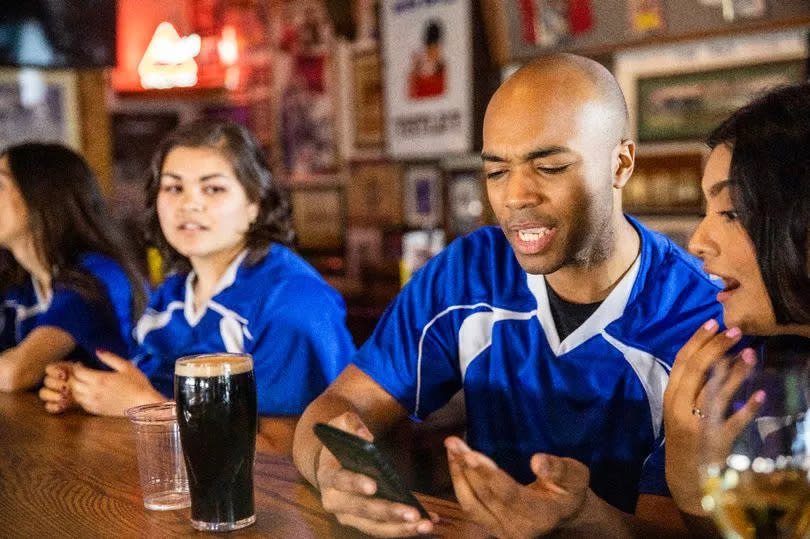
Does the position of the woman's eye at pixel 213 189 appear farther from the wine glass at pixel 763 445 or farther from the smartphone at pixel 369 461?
the wine glass at pixel 763 445

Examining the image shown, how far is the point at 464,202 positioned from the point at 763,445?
12.6 feet

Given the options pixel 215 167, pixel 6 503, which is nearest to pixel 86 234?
pixel 215 167

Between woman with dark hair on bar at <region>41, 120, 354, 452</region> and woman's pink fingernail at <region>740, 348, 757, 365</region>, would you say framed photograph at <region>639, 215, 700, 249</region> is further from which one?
woman's pink fingernail at <region>740, 348, 757, 365</region>

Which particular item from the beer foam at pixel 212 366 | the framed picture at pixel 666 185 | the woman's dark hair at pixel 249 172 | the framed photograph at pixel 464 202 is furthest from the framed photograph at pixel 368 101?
the beer foam at pixel 212 366

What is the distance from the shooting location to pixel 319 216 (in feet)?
18.7

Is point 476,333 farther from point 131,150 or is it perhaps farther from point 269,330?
point 131,150

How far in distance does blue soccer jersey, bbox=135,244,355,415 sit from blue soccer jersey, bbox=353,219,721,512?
1.20 ft

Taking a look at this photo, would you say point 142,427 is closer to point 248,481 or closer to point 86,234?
point 248,481

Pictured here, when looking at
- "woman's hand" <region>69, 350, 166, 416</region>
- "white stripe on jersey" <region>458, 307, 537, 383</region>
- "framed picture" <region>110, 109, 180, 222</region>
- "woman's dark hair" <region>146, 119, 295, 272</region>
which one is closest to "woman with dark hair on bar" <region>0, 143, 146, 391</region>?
"woman's dark hair" <region>146, 119, 295, 272</region>

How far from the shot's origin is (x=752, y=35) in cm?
330

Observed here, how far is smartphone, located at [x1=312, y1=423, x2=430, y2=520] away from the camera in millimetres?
1070

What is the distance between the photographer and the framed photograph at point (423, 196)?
4.79 meters

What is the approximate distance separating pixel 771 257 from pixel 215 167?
1.53m

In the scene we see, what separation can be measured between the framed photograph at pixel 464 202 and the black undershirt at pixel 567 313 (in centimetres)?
275
